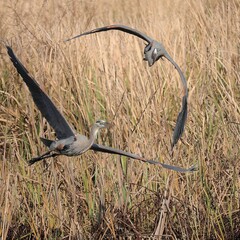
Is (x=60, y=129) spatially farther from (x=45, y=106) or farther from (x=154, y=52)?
(x=154, y=52)

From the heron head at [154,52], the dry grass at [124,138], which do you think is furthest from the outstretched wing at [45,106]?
the dry grass at [124,138]

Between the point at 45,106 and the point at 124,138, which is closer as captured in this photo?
the point at 45,106

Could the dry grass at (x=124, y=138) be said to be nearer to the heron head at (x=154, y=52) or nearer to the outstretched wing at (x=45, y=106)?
the outstretched wing at (x=45, y=106)

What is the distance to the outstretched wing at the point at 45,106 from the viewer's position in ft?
11.6

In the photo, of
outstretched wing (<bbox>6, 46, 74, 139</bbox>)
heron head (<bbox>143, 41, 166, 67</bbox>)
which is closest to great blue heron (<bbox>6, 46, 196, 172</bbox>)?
outstretched wing (<bbox>6, 46, 74, 139</bbox>)

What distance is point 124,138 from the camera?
4828mm

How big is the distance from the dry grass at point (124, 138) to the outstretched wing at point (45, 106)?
613 millimetres

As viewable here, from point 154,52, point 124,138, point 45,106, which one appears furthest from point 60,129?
point 124,138

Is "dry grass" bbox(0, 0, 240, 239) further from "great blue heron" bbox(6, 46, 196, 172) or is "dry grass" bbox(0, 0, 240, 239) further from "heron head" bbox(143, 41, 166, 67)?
"heron head" bbox(143, 41, 166, 67)

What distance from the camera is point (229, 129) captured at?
486 cm

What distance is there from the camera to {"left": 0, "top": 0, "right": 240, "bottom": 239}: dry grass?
432 centimetres

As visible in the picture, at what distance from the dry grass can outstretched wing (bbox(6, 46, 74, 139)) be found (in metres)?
0.61

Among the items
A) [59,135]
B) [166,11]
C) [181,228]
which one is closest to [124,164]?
[181,228]

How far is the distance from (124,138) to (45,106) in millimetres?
1255
